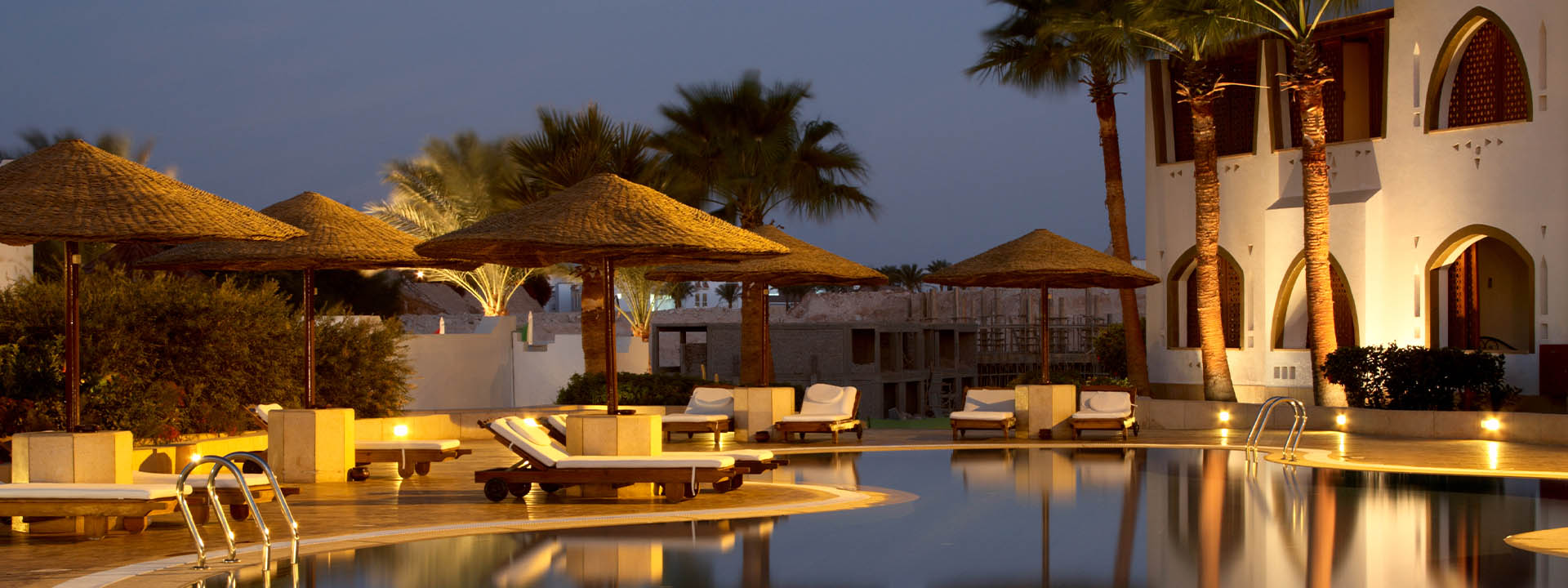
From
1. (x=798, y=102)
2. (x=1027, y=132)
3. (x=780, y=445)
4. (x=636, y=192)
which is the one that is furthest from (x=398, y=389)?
(x=1027, y=132)

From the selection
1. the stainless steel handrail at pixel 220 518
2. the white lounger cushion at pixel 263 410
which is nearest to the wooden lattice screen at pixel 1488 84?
the white lounger cushion at pixel 263 410

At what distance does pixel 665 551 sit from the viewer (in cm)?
956

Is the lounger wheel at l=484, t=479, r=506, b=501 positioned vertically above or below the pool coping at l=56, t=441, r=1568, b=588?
above

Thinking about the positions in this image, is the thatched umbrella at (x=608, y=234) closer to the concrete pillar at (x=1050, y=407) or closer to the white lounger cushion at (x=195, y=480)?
the white lounger cushion at (x=195, y=480)

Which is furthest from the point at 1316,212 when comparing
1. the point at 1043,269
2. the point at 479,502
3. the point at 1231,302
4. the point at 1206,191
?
the point at 479,502

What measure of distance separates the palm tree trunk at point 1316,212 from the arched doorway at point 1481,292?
83.0 inches

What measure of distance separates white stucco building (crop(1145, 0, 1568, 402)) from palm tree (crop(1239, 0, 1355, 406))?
197 centimetres

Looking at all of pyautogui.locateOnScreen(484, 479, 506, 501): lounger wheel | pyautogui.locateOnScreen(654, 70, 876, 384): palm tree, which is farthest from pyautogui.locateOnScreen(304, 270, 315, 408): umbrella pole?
pyautogui.locateOnScreen(654, 70, 876, 384): palm tree

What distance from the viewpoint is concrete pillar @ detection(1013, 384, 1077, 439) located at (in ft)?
66.6

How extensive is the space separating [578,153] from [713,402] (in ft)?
21.1

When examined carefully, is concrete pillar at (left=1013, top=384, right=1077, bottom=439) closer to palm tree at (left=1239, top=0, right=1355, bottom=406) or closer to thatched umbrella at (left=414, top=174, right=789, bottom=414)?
palm tree at (left=1239, top=0, right=1355, bottom=406)

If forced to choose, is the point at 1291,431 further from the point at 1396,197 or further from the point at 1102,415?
the point at 1396,197

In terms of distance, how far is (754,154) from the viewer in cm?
2811

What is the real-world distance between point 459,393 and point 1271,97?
17.1 meters
